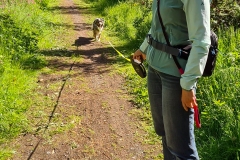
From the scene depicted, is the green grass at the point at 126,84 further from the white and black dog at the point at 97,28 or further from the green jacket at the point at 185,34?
the green jacket at the point at 185,34

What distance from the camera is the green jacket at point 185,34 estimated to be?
5.26 ft

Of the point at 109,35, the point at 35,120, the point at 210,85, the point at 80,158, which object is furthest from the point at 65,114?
the point at 109,35

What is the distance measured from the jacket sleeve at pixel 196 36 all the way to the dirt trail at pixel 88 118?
1.91m

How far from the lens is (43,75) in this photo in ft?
18.4

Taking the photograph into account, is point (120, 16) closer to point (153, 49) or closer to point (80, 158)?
point (80, 158)

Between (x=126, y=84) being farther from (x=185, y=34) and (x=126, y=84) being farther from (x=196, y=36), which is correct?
(x=196, y=36)

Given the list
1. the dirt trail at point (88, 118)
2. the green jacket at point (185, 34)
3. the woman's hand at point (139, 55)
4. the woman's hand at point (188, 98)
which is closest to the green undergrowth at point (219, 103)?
the dirt trail at point (88, 118)

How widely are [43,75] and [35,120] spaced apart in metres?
1.78

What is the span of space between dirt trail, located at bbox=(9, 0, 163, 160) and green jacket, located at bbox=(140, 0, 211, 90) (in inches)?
69.7

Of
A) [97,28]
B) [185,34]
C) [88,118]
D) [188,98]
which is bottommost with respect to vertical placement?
[88,118]

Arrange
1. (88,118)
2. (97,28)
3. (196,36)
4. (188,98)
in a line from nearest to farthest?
(196,36) < (188,98) < (88,118) < (97,28)

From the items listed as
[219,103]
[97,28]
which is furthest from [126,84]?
[97,28]

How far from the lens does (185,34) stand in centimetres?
182

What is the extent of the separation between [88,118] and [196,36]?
280 cm
